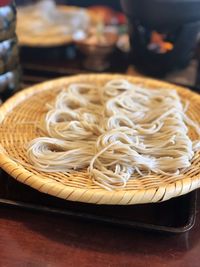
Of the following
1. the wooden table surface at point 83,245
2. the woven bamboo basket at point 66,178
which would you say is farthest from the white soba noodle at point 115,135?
the wooden table surface at point 83,245

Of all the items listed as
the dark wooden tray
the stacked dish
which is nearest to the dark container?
the stacked dish

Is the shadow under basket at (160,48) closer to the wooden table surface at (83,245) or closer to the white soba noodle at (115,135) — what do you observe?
the white soba noodle at (115,135)

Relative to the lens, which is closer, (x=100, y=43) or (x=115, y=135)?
(x=115, y=135)

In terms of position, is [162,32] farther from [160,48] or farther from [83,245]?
[83,245]

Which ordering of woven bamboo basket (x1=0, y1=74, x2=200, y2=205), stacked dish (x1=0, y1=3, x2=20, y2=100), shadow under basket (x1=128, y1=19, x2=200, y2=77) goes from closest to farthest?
woven bamboo basket (x1=0, y1=74, x2=200, y2=205), stacked dish (x1=0, y1=3, x2=20, y2=100), shadow under basket (x1=128, y1=19, x2=200, y2=77)

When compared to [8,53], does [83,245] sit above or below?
below

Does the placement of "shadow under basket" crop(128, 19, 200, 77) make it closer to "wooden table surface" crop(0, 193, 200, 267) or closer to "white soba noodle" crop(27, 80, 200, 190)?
"white soba noodle" crop(27, 80, 200, 190)

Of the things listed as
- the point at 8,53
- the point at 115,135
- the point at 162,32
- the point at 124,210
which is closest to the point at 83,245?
the point at 124,210
